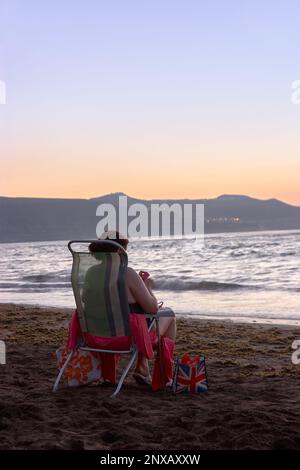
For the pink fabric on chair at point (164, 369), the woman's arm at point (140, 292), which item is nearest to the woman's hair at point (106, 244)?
the woman's arm at point (140, 292)

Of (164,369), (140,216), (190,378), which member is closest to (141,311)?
(164,369)

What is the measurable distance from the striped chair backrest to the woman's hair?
50mm

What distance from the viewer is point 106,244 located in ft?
14.2

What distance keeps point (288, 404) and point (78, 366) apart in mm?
1567

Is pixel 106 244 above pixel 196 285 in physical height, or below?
above

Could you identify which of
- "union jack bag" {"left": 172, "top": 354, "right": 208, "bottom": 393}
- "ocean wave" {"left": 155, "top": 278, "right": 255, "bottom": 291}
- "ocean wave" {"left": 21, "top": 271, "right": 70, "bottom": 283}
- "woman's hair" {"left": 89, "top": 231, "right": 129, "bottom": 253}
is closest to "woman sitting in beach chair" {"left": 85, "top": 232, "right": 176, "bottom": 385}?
"woman's hair" {"left": 89, "top": 231, "right": 129, "bottom": 253}

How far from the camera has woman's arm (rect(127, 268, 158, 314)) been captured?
4.37m

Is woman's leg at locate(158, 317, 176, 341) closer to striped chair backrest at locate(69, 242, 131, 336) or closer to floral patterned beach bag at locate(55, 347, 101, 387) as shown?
striped chair backrest at locate(69, 242, 131, 336)

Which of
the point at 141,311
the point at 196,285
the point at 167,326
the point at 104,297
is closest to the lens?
the point at 104,297

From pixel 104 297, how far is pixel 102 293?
0.03m

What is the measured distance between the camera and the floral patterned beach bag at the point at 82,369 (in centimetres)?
449

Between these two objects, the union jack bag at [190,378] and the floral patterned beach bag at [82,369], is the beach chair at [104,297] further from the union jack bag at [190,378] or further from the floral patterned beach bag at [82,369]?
the union jack bag at [190,378]

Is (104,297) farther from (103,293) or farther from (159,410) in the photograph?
(159,410)

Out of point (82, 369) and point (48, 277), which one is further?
point (48, 277)
